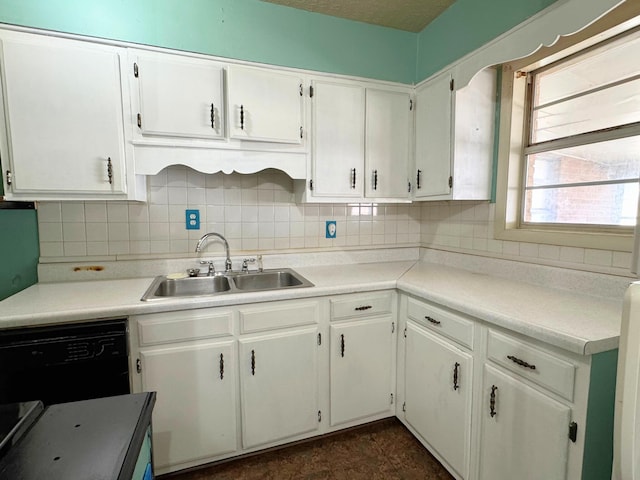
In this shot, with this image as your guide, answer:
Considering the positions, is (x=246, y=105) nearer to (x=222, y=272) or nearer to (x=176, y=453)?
(x=222, y=272)

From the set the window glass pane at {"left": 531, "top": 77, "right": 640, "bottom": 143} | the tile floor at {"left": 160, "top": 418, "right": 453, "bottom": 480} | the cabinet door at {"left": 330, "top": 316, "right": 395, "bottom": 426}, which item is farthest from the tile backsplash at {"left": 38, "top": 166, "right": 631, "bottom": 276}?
the tile floor at {"left": 160, "top": 418, "right": 453, "bottom": 480}

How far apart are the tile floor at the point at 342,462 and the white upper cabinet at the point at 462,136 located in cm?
145

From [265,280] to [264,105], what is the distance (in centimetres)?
107

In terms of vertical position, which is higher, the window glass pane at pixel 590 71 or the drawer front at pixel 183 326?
the window glass pane at pixel 590 71

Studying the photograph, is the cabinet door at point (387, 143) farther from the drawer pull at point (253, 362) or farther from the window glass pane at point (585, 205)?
the drawer pull at point (253, 362)

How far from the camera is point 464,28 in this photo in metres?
1.89

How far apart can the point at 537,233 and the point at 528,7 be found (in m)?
Answer: 1.08

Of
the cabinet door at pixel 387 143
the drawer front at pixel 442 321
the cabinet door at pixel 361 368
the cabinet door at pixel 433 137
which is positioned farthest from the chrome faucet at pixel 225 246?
the cabinet door at pixel 433 137

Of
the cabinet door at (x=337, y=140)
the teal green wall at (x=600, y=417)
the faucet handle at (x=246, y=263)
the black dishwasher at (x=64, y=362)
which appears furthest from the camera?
the faucet handle at (x=246, y=263)

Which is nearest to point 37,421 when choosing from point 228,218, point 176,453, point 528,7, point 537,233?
point 176,453

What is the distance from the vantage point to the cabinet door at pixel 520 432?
1.09 metres

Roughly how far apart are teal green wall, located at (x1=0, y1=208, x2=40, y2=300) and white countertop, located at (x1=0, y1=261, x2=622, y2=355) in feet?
0.40

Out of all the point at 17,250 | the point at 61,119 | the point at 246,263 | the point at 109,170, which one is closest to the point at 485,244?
the point at 246,263

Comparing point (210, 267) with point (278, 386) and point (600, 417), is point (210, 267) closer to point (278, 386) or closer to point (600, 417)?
point (278, 386)
